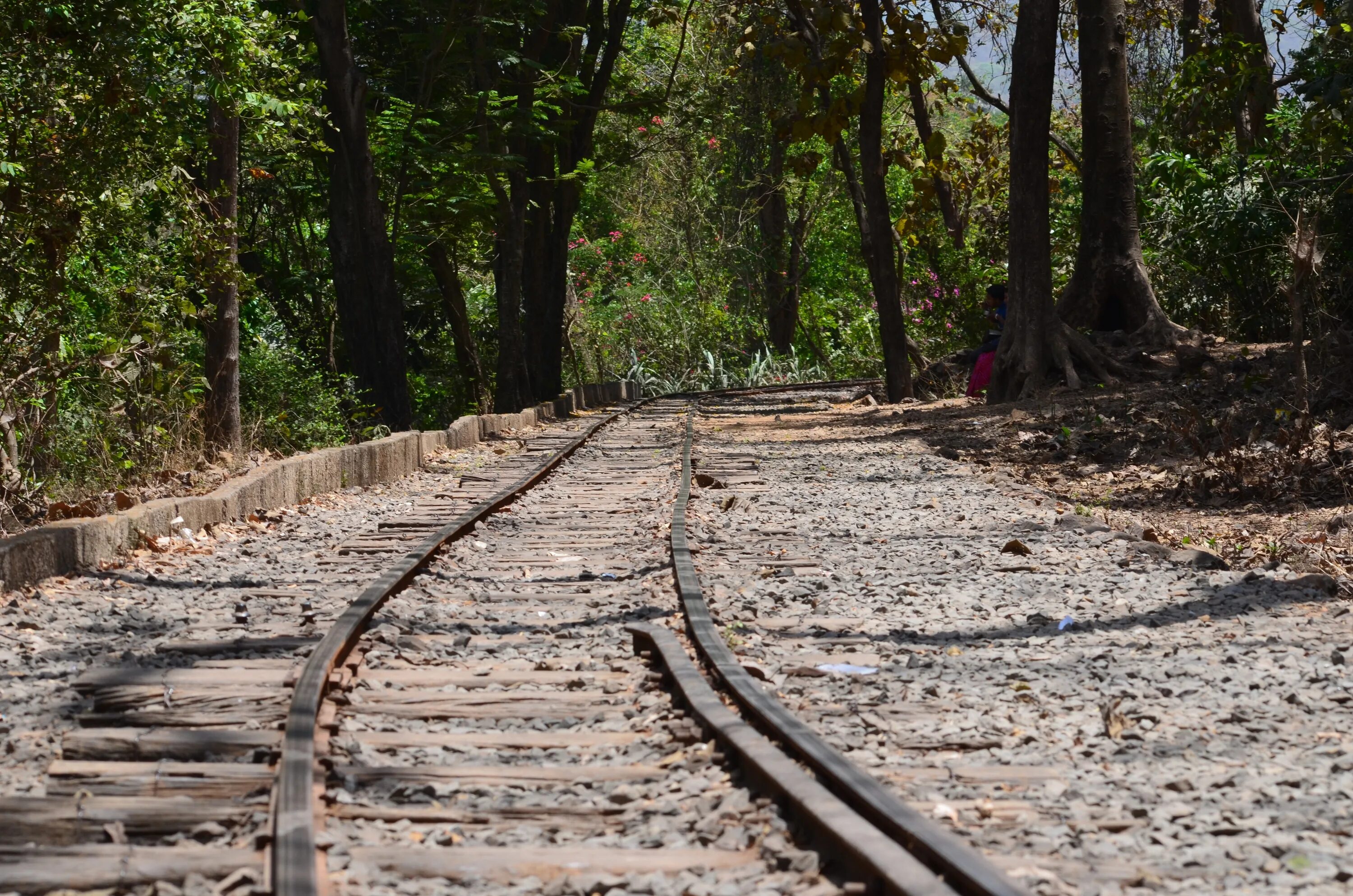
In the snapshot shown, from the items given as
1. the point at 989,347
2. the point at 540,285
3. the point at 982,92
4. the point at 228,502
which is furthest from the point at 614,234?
the point at 228,502

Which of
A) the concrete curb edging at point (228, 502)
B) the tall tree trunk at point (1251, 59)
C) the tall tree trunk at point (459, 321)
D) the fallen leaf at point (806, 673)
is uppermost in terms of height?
the tall tree trunk at point (1251, 59)

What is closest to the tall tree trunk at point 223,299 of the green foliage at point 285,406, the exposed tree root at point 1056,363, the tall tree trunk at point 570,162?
the green foliage at point 285,406

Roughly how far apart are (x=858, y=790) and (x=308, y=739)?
1.58 m

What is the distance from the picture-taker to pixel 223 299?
42.6ft

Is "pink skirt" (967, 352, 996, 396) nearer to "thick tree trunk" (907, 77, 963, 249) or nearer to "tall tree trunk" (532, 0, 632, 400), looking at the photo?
"thick tree trunk" (907, 77, 963, 249)

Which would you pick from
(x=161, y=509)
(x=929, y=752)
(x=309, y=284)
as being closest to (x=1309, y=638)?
(x=929, y=752)

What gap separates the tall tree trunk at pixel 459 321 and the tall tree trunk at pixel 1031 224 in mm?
9845

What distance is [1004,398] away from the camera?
17438 mm

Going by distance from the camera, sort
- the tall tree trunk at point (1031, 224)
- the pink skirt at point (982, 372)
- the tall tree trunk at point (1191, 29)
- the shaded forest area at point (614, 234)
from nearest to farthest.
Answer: the shaded forest area at point (614, 234)
the tall tree trunk at point (1031, 224)
the pink skirt at point (982, 372)
the tall tree trunk at point (1191, 29)

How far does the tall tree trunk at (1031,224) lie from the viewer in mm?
16625

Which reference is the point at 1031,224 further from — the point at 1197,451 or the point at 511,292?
the point at 511,292

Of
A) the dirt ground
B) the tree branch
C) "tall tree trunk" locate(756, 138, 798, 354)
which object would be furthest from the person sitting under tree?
"tall tree trunk" locate(756, 138, 798, 354)

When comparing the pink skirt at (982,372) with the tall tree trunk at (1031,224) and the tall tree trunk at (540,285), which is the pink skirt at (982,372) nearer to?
the tall tree trunk at (1031,224)

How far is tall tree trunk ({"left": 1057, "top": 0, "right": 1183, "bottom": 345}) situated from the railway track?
11.9 meters
